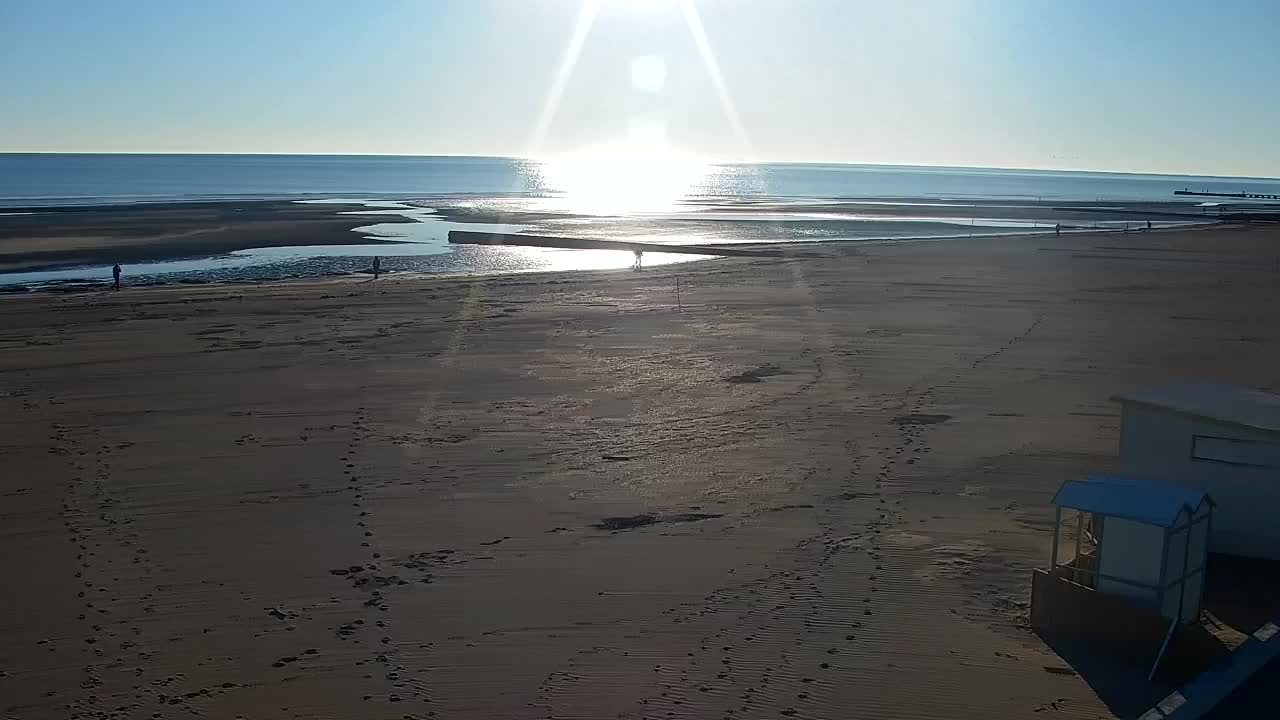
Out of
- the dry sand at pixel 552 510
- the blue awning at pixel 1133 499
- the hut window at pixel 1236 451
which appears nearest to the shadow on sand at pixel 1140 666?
the dry sand at pixel 552 510

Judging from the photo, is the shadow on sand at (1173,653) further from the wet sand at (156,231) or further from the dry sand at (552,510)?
the wet sand at (156,231)

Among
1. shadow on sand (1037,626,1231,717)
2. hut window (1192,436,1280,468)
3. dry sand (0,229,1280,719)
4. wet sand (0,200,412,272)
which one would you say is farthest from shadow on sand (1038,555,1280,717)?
wet sand (0,200,412,272)

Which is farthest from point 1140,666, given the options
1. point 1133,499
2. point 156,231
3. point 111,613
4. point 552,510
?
point 156,231

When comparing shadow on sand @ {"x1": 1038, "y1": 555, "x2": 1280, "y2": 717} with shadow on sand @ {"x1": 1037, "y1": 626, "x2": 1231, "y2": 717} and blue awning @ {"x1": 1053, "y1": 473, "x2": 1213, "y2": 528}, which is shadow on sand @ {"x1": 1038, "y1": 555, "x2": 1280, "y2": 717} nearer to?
shadow on sand @ {"x1": 1037, "y1": 626, "x2": 1231, "y2": 717}

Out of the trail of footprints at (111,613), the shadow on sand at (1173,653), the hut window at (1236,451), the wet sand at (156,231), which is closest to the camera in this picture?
the trail of footprints at (111,613)

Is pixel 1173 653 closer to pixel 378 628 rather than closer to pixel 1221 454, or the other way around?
pixel 1221 454

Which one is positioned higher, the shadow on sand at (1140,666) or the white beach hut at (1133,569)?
the white beach hut at (1133,569)

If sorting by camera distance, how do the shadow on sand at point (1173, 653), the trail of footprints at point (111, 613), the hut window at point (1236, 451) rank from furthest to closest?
the hut window at point (1236, 451) < the shadow on sand at point (1173, 653) < the trail of footprints at point (111, 613)
